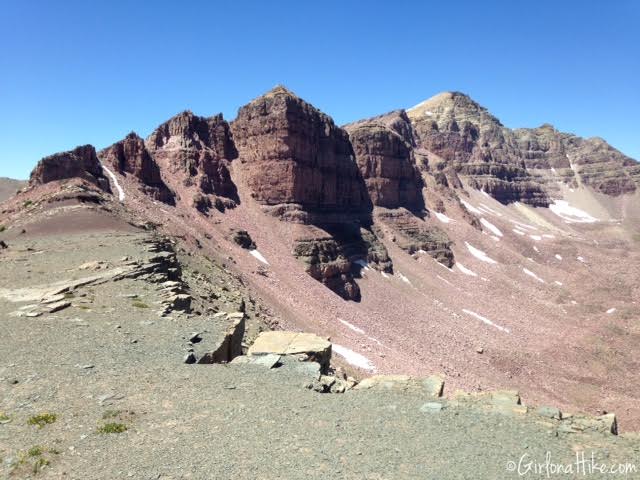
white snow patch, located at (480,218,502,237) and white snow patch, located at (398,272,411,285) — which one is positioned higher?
white snow patch, located at (480,218,502,237)

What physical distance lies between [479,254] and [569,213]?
361 feet

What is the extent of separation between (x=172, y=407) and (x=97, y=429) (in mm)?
1554

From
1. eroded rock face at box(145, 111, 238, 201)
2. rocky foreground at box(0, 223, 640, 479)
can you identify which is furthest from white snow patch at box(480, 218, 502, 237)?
rocky foreground at box(0, 223, 640, 479)

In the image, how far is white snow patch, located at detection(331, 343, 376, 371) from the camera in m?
35.8

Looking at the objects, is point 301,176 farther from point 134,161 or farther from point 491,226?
point 491,226

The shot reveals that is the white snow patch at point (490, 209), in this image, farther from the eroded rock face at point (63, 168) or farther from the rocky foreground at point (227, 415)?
the rocky foreground at point (227, 415)

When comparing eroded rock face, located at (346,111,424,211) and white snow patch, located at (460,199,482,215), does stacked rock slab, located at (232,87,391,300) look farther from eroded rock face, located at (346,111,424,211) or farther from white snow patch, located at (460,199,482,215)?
white snow patch, located at (460,199,482,215)

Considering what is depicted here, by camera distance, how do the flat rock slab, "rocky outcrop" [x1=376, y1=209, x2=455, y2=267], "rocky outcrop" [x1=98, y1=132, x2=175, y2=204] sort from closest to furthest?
the flat rock slab
"rocky outcrop" [x1=98, y1=132, x2=175, y2=204]
"rocky outcrop" [x1=376, y1=209, x2=455, y2=267]

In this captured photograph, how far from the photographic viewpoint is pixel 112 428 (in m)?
8.49

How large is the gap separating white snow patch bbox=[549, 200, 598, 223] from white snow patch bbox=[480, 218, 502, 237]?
68935 millimetres

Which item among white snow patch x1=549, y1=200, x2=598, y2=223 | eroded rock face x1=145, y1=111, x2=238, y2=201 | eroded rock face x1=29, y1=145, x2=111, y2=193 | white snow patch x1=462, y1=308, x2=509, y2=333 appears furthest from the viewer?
white snow patch x1=549, y1=200, x2=598, y2=223

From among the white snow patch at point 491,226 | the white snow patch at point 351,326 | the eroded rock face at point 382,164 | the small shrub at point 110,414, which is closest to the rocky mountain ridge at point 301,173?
the eroded rock face at point 382,164

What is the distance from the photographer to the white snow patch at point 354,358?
117ft

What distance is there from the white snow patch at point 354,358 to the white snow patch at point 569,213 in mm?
160965
